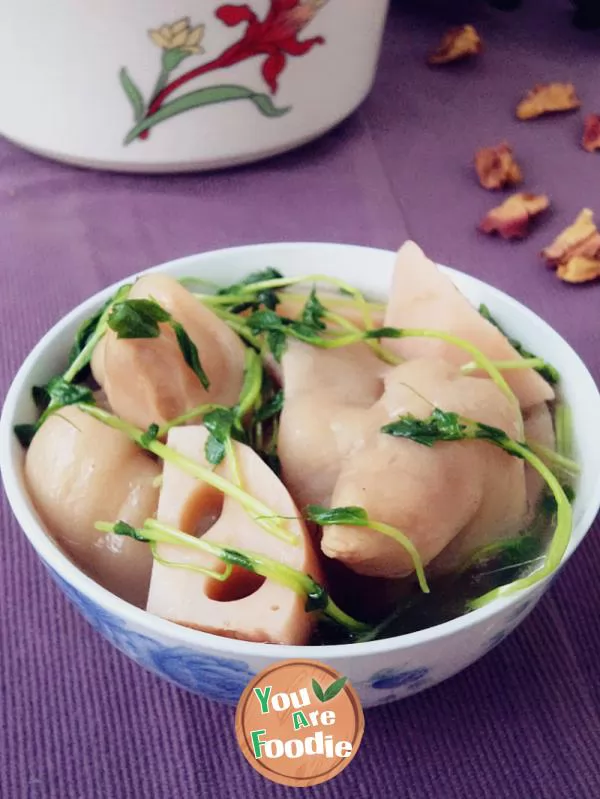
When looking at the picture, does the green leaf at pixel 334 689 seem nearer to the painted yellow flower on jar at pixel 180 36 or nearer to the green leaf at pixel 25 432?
the green leaf at pixel 25 432

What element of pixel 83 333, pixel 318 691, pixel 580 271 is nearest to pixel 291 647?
pixel 318 691

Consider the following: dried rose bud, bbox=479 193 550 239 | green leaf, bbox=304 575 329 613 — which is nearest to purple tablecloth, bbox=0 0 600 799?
dried rose bud, bbox=479 193 550 239

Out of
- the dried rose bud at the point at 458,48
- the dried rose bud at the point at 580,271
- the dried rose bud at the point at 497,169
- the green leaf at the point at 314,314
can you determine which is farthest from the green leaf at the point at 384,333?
the dried rose bud at the point at 458,48

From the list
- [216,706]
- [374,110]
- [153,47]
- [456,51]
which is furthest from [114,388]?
[456,51]

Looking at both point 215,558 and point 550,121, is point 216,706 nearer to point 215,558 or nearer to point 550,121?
point 215,558

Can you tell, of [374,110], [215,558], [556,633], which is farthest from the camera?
[374,110]

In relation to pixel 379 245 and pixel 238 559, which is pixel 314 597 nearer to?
pixel 238 559
